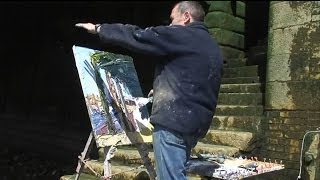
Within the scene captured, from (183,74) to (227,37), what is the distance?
18.0ft

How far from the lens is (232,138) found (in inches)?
205

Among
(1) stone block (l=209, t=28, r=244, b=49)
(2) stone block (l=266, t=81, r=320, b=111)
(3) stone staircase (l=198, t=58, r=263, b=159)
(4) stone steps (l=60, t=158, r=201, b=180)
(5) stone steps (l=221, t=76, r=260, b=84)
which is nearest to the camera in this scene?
(4) stone steps (l=60, t=158, r=201, b=180)

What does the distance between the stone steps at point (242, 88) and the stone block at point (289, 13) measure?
95cm

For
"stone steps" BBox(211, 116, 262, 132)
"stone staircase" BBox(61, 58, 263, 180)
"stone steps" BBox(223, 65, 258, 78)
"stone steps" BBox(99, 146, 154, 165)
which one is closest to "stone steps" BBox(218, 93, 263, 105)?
"stone staircase" BBox(61, 58, 263, 180)

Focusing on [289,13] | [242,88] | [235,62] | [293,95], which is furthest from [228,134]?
[235,62]

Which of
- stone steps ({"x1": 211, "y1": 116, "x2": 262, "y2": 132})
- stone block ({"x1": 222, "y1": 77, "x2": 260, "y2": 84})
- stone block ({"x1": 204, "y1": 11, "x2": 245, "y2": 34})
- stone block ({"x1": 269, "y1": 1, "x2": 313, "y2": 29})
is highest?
stone block ({"x1": 204, "y1": 11, "x2": 245, "y2": 34})

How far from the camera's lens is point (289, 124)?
508cm

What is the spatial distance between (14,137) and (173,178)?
32.1 ft

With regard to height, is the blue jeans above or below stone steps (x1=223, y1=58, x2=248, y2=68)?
below

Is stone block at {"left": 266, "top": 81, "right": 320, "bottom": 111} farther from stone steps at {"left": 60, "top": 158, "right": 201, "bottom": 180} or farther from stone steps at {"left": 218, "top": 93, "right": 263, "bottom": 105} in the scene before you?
stone steps at {"left": 60, "top": 158, "right": 201, "bottom": 180}

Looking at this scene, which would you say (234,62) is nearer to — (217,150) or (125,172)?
(217,150)

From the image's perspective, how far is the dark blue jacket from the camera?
127 inches

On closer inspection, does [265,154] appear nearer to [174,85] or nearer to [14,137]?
[174,85]

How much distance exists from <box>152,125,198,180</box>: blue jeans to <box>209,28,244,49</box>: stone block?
5.36 m
